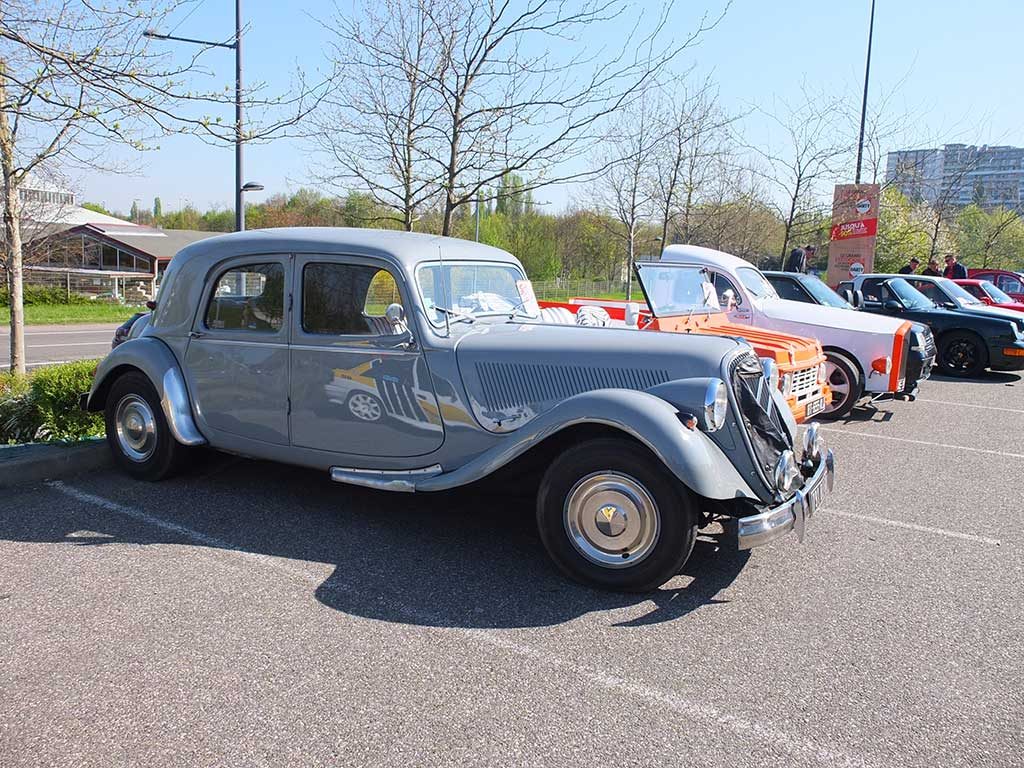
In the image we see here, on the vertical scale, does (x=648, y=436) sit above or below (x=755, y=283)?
below

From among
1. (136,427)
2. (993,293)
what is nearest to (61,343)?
(136,427)

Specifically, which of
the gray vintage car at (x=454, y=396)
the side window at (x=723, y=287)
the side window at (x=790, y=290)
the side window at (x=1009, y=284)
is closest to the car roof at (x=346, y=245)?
the gray vintage car at (x=454, y=396)

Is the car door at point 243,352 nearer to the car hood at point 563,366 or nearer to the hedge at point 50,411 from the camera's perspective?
the car hood at point 563,366

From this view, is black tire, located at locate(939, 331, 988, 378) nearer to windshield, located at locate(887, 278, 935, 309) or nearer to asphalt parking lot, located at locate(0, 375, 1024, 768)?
windshield, located at locate(887, 278, 935, 309)

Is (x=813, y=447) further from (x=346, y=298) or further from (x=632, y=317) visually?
(x=632, y=317)

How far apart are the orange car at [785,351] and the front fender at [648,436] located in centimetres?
283

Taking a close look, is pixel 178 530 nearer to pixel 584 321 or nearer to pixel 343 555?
pixel 343 555

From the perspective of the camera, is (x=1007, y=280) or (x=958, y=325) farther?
(x=1007, y=280)

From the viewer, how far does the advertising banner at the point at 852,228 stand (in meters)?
16.8

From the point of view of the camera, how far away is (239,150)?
45.1 ft

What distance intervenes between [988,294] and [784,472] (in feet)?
51.2

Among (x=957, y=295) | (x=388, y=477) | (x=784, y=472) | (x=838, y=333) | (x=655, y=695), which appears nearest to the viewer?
(x=655, y=695)

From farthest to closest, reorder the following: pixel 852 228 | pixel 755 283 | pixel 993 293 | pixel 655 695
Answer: pixel 852 228 → pixel 993 293 → pixel 755 283 → pixel 655 695

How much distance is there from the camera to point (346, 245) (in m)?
4.68
